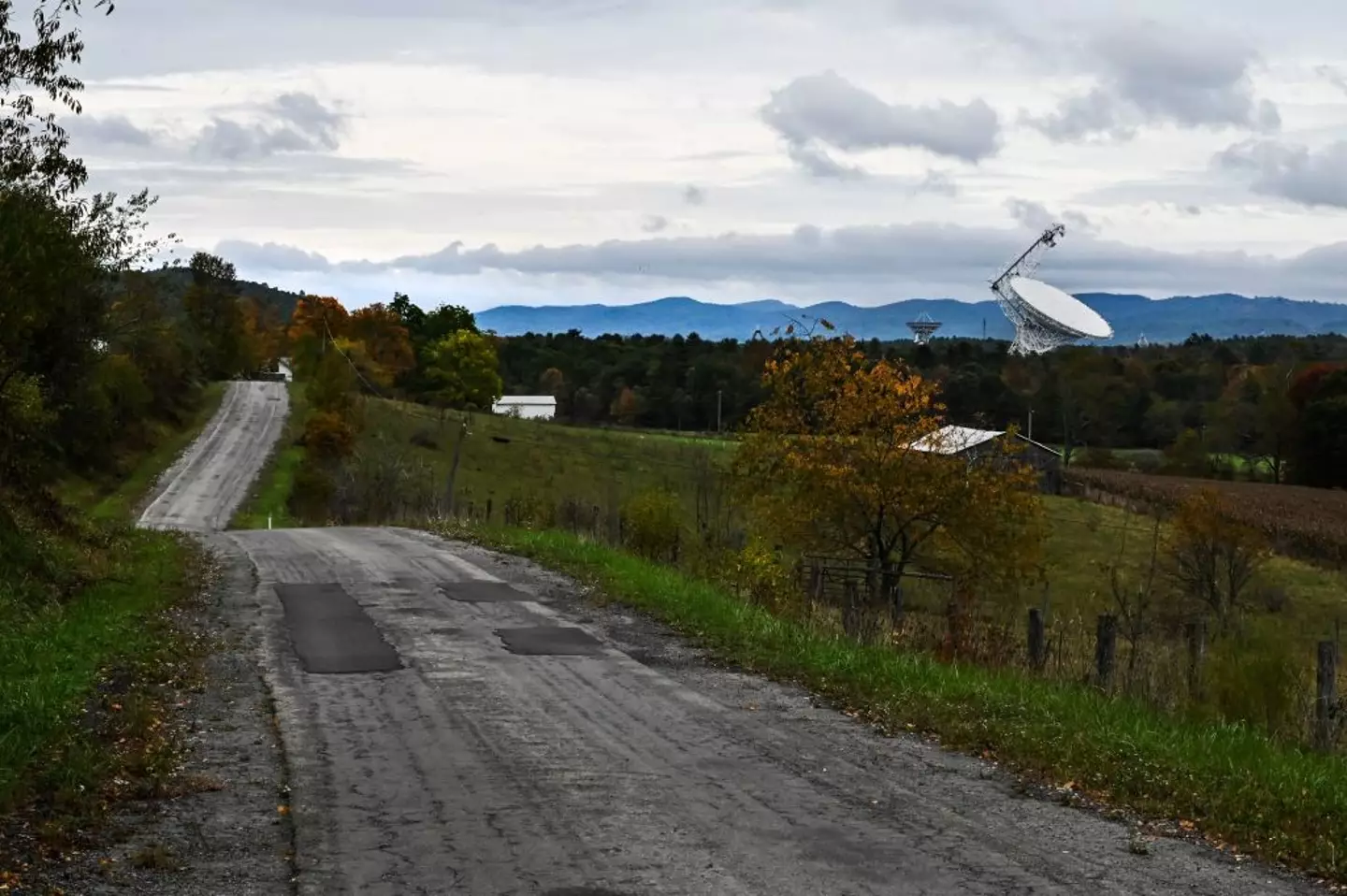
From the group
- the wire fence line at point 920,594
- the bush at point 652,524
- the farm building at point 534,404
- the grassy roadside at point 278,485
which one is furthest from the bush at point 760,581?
the farm building at point 534,404

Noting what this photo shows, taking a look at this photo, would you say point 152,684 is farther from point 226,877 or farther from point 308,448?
point 308,448

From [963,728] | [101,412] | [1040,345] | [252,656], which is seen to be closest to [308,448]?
[101,412]

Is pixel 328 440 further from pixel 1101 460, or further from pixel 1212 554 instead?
pixel 1101 460

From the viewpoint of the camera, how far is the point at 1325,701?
11734 mm

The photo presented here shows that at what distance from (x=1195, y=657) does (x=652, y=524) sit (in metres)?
21.3

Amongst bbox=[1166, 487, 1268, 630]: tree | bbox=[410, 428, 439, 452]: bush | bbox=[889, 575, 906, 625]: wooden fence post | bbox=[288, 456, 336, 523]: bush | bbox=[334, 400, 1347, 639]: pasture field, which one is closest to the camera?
bbox=[889, 575, 906, 625]: wooden fence post

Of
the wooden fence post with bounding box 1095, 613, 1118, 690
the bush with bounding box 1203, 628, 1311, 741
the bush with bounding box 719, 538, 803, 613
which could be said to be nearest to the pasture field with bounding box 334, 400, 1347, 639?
the bush with bounding box 719, 538, 803, 613

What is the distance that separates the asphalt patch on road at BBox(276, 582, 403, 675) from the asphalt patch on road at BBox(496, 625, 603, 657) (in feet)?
4.25

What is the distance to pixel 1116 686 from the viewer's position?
13.8 m

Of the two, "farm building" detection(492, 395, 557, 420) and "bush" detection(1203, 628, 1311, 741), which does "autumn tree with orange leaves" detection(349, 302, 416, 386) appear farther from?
"bush" detection(1203, 628, 1311, 741)

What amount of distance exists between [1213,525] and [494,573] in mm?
35511

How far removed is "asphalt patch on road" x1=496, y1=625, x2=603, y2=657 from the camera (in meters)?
14.2

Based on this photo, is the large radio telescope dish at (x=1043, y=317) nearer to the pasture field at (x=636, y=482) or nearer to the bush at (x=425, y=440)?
the pasture field at (x=636, y=482)

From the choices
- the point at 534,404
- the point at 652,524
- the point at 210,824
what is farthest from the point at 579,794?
the point at 534,404
